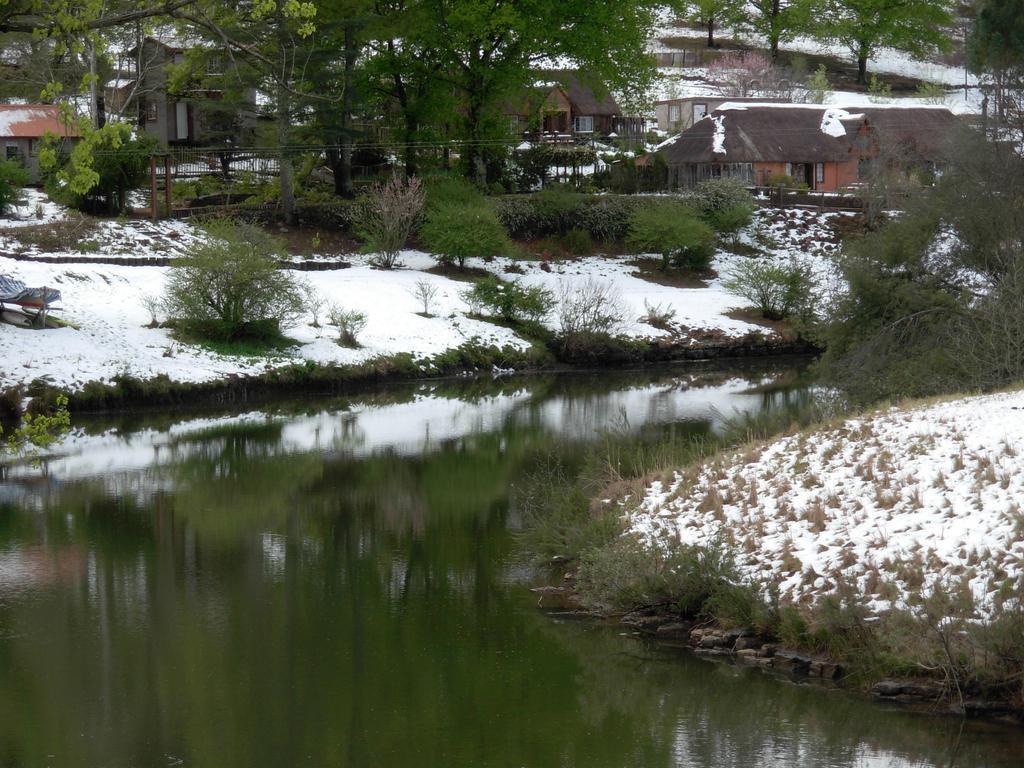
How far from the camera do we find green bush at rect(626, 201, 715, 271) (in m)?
51.6

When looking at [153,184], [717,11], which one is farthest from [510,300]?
[717,11]

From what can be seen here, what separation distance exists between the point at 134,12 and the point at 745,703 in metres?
9.42

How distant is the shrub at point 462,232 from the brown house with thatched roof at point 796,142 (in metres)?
17.0

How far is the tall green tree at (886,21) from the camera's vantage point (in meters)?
93.4

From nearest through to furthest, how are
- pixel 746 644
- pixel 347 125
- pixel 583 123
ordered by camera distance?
pixel 746 644
pixel 347 125
pixel 583 123

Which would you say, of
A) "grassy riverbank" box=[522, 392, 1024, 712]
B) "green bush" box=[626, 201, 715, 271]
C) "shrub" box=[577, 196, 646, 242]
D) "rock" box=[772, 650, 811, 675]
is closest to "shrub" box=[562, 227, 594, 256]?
"shrub" box=[577, 196, 646, 242]

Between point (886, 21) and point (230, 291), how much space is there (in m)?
71.0

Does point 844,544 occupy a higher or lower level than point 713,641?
higher

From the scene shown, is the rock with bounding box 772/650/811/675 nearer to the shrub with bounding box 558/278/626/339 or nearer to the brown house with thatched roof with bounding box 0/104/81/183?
the shrub with bounding box 558/278/626/339

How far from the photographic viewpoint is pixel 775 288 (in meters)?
48.2

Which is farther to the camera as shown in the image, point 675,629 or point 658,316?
point 658,316

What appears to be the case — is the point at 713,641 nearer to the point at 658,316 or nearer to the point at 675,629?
the point at 675,629

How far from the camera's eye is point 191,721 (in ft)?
42.8

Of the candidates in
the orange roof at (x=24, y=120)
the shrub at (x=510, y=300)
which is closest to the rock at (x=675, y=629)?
the shrub at (x=510, y=300)
